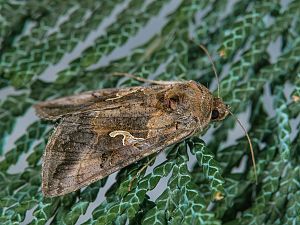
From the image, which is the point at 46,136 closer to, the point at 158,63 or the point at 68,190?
the point at 68,190

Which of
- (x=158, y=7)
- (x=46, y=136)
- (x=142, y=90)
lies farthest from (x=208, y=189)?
(x=158, y=7)

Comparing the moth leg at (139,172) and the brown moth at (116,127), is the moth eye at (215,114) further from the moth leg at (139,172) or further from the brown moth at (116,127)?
the moth leg at (139,172)

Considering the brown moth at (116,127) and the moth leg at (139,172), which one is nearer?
the moth leg at (139,172)

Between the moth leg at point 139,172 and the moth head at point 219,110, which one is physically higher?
the moth head at point 219,110

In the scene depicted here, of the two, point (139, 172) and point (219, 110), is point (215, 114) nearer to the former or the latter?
point (219, 110)

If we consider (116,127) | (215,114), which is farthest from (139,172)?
(215,114)

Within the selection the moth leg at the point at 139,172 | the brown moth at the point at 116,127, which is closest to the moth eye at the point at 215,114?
the brown moth at the point at 116,127

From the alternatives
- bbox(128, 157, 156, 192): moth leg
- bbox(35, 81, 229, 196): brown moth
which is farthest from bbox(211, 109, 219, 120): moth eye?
bbox(128, 157, 156, 192): moth leg
